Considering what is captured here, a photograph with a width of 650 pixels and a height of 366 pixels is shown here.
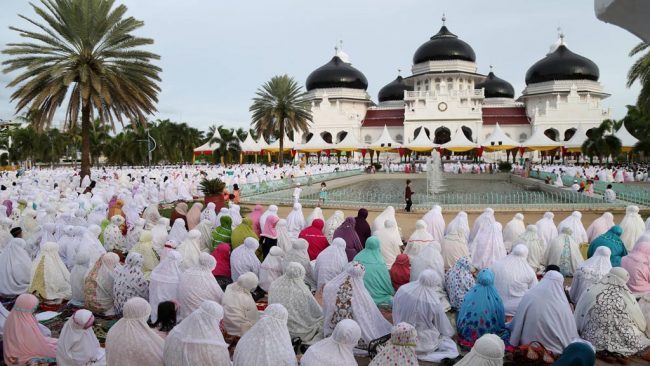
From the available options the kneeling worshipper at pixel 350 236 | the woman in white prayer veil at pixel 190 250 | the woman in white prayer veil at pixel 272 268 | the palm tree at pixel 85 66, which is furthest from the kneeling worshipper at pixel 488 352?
the palm tree at pixel 85 66

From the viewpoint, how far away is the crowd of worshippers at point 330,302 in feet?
11.9

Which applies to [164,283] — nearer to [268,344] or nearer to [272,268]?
[272,268]

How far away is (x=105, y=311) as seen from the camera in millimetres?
5828

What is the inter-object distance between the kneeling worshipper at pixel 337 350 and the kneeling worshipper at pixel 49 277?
4.41 m

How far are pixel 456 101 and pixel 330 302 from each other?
45.6 m

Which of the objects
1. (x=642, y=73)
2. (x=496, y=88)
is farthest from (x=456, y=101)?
(x=642, y=73)

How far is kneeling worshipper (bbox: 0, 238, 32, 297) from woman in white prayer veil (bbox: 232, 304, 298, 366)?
14.5 feet

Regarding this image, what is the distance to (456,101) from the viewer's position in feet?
156

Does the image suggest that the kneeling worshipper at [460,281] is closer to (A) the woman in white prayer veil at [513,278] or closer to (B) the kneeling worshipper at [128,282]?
(A) the woman in white prayer veil at [513,278]

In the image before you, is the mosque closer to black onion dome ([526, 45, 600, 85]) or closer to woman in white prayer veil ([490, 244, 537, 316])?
black onion dome ([526, 45, 600, 85])

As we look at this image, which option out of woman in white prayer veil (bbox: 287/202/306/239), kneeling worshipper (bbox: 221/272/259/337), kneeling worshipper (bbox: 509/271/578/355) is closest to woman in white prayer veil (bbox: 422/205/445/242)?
woman in white prayer veil (bbox: 287/202/306/239)

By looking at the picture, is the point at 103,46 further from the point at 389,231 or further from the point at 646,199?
the point at 646,199

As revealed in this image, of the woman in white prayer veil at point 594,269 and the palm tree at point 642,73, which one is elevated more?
the palm tree at point 642,73

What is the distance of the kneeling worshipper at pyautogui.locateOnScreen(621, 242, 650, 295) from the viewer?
5.77m
